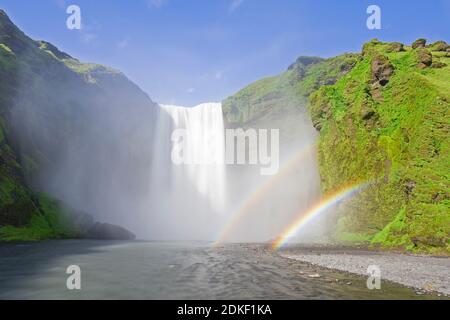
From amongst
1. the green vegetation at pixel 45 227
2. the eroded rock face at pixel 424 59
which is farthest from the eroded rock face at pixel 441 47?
the green vegetation at pixel 45 227

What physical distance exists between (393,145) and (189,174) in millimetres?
75402

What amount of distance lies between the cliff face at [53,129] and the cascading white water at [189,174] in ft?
28.0

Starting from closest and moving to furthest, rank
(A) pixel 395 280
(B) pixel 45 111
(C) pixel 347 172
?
(A) pixel 395 280 < (C) pixel 347 172 < (B) pixel 45 111

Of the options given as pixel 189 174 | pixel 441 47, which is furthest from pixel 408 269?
pixel 189 174

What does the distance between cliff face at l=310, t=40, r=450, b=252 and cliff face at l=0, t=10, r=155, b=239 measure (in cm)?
6212

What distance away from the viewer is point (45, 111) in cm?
10512

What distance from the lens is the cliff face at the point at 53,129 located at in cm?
7950

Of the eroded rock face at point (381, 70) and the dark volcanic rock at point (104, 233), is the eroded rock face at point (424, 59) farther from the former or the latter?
the dark volcanic rock at point (104, 233)

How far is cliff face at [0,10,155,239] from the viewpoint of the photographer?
79500mm

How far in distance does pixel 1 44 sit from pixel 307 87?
306ft

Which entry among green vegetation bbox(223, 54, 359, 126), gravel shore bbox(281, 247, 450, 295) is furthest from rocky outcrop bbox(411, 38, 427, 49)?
gravel shore bbox(281, 247, 450, 295)
